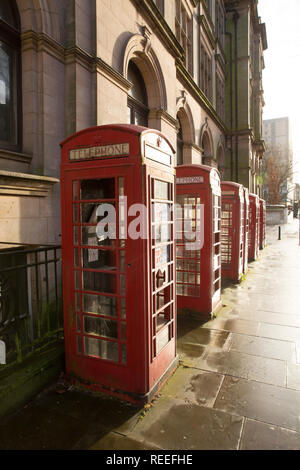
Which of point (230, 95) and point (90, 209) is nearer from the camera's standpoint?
point (90, 209)

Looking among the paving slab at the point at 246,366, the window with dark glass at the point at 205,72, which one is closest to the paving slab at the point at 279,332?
the paving slab at the point at 246,366

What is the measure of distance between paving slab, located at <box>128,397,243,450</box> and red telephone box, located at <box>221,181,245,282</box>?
6018 millimetres

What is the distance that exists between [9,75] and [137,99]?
173 inches

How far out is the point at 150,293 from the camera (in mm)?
3195

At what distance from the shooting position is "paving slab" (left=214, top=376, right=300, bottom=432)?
2990 millimetres

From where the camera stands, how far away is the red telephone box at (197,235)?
5.68 meters

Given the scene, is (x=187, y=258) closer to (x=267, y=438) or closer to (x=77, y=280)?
(x=77, y=280)

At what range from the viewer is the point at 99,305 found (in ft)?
11.8

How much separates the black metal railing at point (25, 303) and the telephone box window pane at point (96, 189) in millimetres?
911

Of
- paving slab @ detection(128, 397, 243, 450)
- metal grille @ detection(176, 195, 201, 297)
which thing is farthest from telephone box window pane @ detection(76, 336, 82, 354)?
metal grille @ detection(176, 195, 201, 297)

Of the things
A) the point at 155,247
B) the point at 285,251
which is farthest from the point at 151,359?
the point at 285,251
